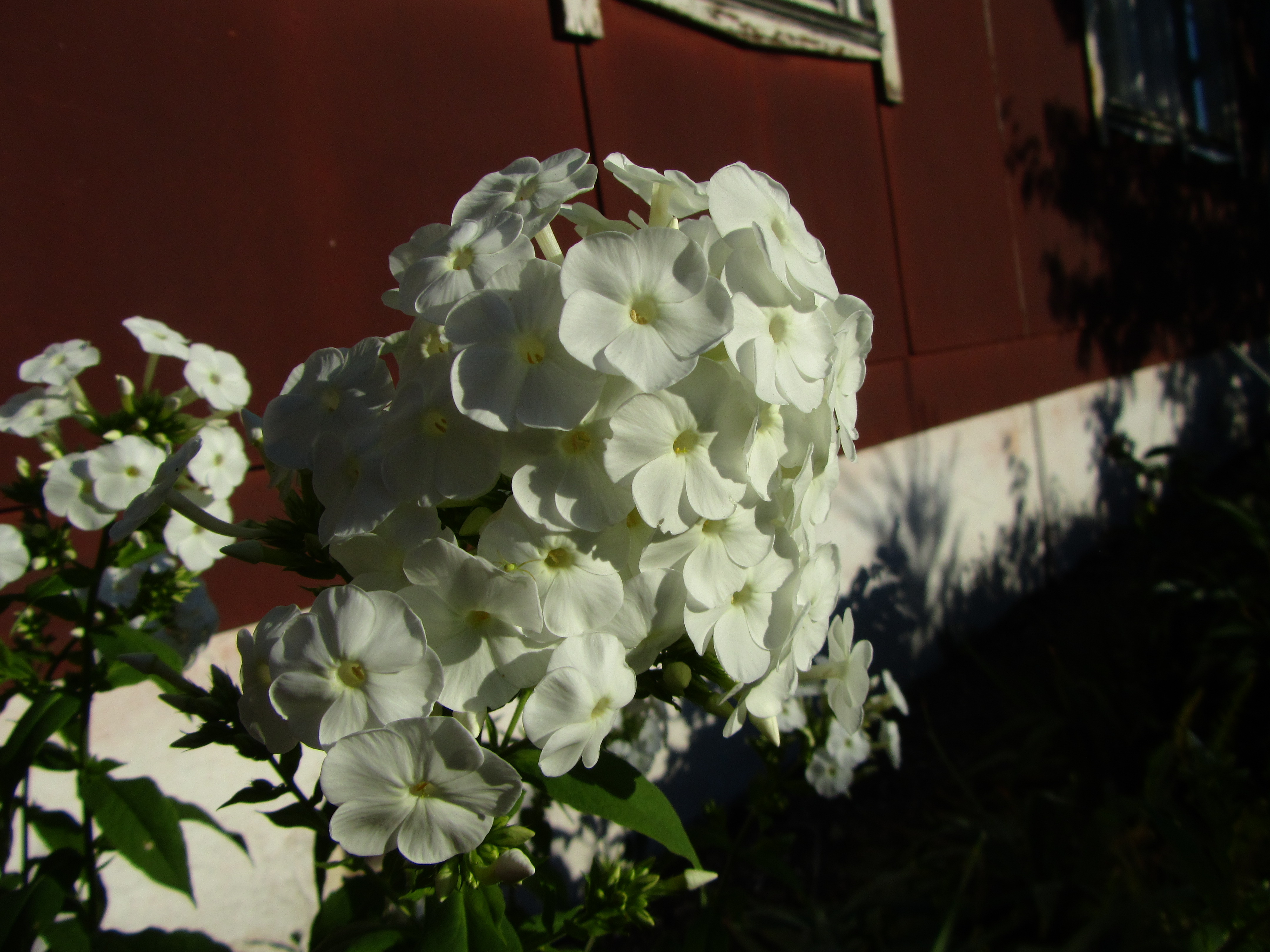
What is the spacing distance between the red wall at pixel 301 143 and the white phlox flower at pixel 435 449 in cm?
147

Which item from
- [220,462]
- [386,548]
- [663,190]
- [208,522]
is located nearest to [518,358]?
[386,548]

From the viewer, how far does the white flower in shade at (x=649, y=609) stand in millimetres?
780

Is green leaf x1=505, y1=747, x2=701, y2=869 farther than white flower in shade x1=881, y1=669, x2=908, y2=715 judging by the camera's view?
No

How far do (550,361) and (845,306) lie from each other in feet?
1.18

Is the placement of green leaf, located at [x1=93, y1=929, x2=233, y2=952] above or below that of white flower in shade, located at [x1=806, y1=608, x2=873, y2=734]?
below

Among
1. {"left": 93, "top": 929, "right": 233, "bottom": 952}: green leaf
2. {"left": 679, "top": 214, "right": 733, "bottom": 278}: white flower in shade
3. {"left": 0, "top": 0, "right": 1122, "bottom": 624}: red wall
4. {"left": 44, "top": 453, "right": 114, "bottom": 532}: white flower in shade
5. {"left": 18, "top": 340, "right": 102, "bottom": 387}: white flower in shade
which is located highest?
{"left": 0, "top": 0, "right": 1122, "bottom": 624}: red wall

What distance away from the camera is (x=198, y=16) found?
196cm

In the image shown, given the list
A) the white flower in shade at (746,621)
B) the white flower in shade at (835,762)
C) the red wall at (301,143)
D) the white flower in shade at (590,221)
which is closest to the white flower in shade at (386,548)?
the white flower in shade at (746,621)

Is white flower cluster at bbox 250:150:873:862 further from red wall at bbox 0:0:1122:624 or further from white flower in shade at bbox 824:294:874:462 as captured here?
red wall at bbox 0:0:1122:624

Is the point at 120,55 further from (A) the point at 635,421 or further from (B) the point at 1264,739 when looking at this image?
(B) the point at 1264,739

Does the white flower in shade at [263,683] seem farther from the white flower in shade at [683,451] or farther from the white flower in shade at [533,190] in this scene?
the white flower in shade at [533,190]

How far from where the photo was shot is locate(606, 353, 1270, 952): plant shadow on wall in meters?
1.89

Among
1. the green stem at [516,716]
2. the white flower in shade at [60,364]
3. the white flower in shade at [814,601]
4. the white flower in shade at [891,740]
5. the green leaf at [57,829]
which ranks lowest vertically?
the white flower in shade at [891,740]

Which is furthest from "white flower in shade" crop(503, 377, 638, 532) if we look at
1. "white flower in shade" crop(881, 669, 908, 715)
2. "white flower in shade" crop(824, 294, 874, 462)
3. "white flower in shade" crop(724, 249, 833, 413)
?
"white flower in shade" crop(881, 669, 908, 715)
